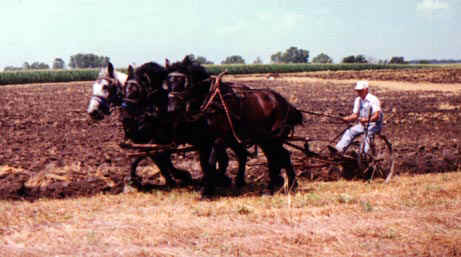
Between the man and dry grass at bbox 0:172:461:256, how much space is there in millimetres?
965

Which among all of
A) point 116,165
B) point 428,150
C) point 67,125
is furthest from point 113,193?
point 67,125

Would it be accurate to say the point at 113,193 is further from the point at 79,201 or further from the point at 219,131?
the point at 219,131

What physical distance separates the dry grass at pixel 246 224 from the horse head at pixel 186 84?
1630 millimetres

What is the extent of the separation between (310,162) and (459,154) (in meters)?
4.04

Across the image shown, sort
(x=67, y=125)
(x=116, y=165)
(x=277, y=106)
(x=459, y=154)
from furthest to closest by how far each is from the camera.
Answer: (x=67, y=125) < (x=459, y=154) < (x=116, y=165) < (x=277, y=106)

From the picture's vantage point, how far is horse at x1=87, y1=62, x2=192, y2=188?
8922 mm

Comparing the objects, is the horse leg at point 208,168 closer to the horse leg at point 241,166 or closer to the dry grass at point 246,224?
the dry grass at point 246,224

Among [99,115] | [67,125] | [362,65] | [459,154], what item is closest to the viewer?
[99,115]

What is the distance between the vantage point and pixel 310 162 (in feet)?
35.3

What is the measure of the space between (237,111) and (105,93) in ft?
7.27

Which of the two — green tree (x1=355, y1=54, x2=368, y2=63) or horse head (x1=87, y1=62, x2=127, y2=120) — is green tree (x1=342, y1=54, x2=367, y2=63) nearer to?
green tree (x1=355, y1=54, x2=368, y2=63)

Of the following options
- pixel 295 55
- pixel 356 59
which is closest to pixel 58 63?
pixel 295 55

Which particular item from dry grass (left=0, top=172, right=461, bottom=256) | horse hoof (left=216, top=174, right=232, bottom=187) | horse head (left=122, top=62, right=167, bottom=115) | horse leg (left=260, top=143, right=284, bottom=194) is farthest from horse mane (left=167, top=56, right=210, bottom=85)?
dry grass (left=0, top=172, right=461, bottom=256)

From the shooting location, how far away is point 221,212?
814 cm
